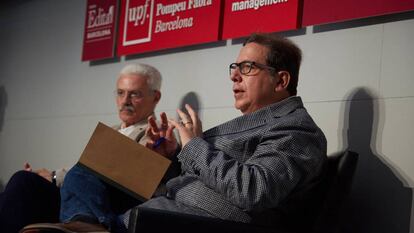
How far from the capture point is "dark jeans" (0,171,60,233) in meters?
2.64

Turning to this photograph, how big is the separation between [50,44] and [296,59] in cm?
268

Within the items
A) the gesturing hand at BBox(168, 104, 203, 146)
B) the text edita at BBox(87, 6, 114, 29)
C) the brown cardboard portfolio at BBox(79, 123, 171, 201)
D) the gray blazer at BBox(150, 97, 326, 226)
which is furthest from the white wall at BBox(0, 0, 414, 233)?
the brown cardboard portfolio at BBox(79, 123, 171, 201)

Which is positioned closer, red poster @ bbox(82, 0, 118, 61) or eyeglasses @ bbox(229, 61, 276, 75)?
eyeglasses @ bbox(229, 61, 276, 75)

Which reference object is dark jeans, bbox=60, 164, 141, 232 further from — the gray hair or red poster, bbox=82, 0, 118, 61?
red poster, bbox=82, 0, 118, 61

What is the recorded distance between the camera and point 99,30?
427 centimetres

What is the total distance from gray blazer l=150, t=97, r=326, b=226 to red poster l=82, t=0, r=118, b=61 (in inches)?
75.5

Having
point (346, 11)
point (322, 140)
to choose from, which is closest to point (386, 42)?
point (346, 11)

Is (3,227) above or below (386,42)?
below

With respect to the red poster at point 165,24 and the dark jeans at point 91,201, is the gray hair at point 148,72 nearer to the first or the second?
the red poster at point 165,24

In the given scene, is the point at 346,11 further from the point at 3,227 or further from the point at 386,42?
the point at 3,227

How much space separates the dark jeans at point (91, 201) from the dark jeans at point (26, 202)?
0.66 ft

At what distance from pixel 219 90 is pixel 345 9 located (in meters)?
0.92

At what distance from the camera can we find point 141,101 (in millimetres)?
3541

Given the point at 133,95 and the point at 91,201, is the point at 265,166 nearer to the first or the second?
the point at 91,201
